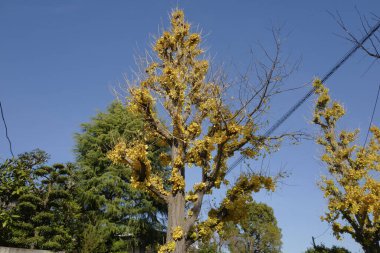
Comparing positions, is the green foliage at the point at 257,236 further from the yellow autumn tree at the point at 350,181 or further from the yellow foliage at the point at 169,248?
the yellow foliage at the point at 169,248

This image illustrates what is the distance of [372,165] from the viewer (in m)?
13.8

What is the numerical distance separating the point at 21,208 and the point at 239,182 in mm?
11395

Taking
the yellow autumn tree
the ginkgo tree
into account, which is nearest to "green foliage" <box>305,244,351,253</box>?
the yellow autumn tree

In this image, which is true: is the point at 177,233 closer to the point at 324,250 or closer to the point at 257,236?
the point at 324,250

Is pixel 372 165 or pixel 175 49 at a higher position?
pixel 175 49

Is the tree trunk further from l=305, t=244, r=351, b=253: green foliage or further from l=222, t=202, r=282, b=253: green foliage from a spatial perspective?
l=222, t=202, r=282, b=253: green foliage

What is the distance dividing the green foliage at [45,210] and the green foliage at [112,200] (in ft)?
3.23

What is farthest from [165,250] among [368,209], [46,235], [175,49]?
[46,235]

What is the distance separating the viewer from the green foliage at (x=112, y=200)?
16.6m

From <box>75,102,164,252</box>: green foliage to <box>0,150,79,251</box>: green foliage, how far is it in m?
0.98

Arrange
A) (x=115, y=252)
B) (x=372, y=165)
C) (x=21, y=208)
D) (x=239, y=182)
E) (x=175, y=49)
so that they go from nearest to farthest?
(x=239, y=182)
(x=175, y=49)
(x=372, y=165)
(x=21, y=208)
(x=115, y=252)

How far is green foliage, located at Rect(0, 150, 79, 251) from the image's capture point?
14.3 metres

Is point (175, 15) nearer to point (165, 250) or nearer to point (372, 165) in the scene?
point (165, 250)

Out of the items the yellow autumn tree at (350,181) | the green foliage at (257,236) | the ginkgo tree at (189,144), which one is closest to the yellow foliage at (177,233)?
the ginkgo tree at (189,144)
